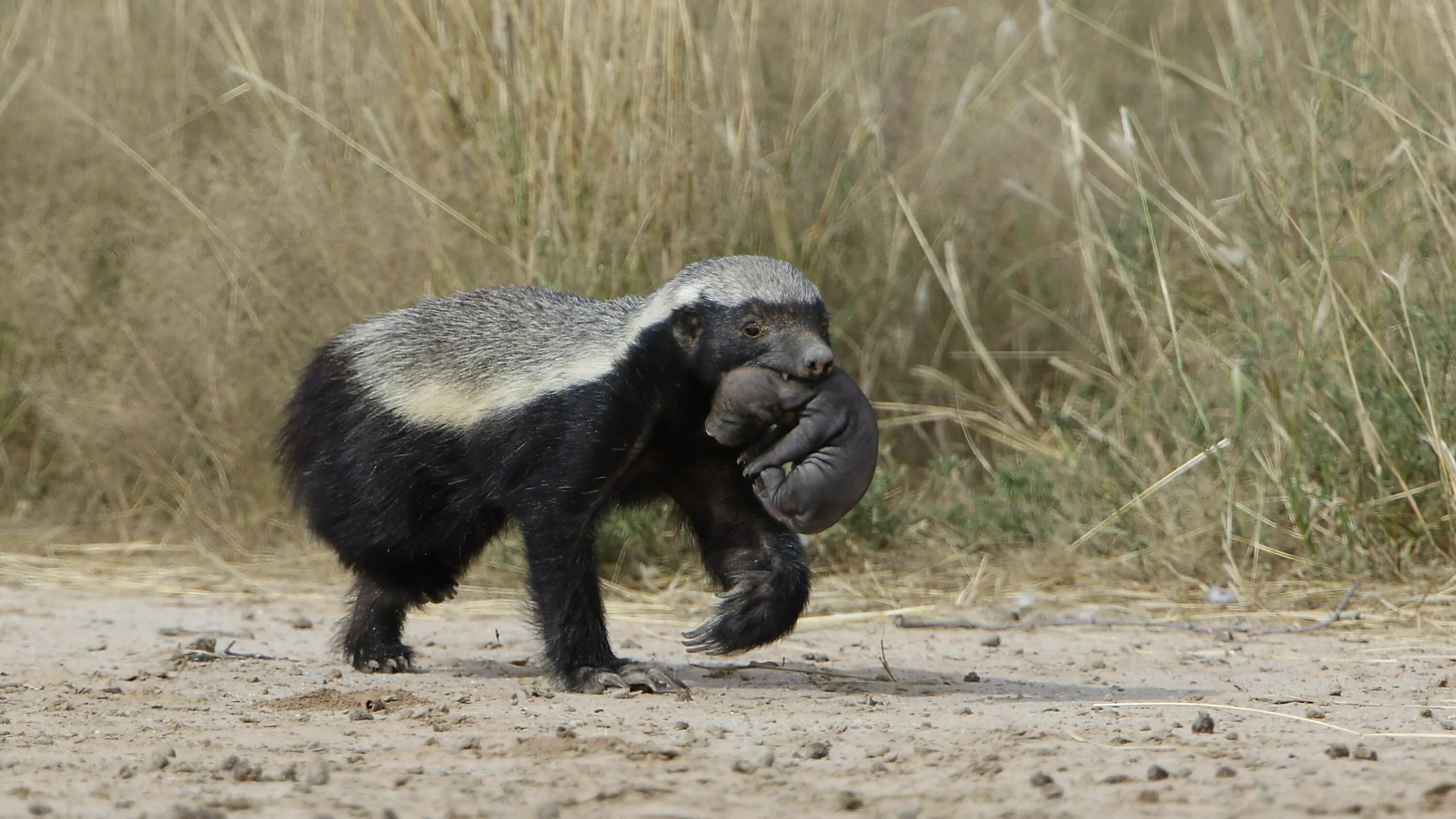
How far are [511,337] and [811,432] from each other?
1020mm

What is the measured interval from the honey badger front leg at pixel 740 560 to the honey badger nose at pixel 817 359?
0.62 metres

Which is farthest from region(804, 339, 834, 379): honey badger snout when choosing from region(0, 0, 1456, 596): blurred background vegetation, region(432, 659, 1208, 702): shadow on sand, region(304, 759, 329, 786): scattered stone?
region(0, 0, 1456, 596): blurred background vegetation

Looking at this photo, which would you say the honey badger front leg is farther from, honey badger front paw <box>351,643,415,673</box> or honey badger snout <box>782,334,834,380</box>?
honey badger front paw <box>351,643,415,673</box>

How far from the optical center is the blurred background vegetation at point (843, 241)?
628cm

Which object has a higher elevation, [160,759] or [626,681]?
[160,759]

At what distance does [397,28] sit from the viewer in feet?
22.2

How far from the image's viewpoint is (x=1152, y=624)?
229 inches

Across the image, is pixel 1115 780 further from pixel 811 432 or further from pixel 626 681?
pixel 626 681

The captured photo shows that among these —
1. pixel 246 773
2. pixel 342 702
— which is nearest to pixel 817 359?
pixel 342 702

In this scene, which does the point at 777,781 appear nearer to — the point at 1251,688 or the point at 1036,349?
the point at 1251,688

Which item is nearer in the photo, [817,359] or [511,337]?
[817,359]

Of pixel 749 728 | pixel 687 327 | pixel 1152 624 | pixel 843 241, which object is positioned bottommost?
pixel 1152 624

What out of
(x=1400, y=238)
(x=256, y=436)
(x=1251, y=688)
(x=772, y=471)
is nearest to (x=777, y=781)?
(x=772, y=471)

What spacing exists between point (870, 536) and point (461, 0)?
9.12 ft
